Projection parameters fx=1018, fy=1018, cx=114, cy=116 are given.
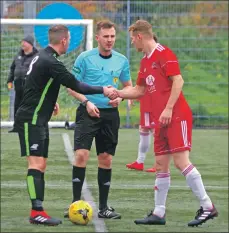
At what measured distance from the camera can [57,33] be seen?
1048 cm

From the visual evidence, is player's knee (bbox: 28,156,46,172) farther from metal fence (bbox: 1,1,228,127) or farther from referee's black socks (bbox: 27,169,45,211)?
metal fence (bbox: 1,1,228,127)

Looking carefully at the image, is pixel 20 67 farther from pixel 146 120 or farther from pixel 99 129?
pixel 99 129

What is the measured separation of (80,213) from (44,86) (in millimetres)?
1397

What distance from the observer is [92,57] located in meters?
11.2

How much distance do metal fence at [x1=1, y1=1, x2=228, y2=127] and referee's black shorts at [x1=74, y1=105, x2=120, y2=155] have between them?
12.8 meters

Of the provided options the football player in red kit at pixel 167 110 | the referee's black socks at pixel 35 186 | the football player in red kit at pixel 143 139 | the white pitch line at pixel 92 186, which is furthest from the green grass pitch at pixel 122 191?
the football player in red kit at pixel 167 110

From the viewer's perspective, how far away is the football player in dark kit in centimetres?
1038

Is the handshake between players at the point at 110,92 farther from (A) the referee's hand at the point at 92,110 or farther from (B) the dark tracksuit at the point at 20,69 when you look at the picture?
(B) the dark tracksuit at the point at 20,69

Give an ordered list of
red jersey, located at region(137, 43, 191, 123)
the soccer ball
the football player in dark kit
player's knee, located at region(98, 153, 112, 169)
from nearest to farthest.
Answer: red jersey, located at region(137, 43, 191, 123), the football player in dark kit, the soccer ball, player's knee, located at region(98, 153, 112, 169)

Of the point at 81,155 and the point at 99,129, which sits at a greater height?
the point at 99,129

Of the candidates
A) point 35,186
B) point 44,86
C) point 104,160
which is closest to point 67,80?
point 44,86

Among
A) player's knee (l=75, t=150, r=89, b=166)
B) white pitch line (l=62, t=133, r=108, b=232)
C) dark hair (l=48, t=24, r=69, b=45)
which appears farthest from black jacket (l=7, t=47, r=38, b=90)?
dark hair (l=48, t=24, r=69, b=45)

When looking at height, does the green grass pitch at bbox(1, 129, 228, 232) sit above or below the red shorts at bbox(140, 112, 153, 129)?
below

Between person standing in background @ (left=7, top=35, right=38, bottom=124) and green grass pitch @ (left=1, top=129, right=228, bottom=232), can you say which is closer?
green grass pitch @ (left=1, top=129, right=228, bottom=232)
